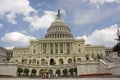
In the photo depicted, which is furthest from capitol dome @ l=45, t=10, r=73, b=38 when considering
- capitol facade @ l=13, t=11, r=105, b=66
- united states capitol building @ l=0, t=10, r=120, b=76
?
capitol facade @ l=13, t=11, r=105, b=66

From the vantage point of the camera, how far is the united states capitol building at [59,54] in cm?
7372

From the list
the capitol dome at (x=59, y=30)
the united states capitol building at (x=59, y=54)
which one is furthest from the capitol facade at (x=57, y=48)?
the capitol dome at (x=59, y=30)

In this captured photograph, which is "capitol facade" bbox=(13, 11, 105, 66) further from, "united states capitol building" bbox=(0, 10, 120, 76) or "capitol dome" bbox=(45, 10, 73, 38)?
"capitol dome" bbox=(45, 10, 73, 38)

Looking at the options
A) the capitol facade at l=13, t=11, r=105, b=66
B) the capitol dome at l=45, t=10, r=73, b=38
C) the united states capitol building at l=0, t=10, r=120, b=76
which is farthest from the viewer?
the capitol dome at l=45, t=10, r=73, b=38

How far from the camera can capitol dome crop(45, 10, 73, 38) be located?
544 feet

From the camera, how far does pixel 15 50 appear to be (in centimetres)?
15125

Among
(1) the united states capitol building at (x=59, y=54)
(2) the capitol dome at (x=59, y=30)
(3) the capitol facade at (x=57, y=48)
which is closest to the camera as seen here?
(1) the united states capitol building at (x=59, y=54)

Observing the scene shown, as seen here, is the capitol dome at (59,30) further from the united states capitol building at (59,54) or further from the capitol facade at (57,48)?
the capitol facade at (57,48)

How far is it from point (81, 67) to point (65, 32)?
95.5 metres

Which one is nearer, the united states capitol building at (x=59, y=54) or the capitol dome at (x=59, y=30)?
the united states capitol building at (x=59, y=54)

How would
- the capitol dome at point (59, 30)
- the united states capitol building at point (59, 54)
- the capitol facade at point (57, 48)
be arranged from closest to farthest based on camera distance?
the united states capitol building at point (59, 54) < the capitol facade at point (57, 48) < the capitol dome at point (59, 30)

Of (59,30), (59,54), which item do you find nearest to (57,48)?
(59,54)

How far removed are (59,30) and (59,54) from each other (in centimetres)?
5413

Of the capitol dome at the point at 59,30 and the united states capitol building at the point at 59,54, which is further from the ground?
the capitol dome at the point at 59,30
